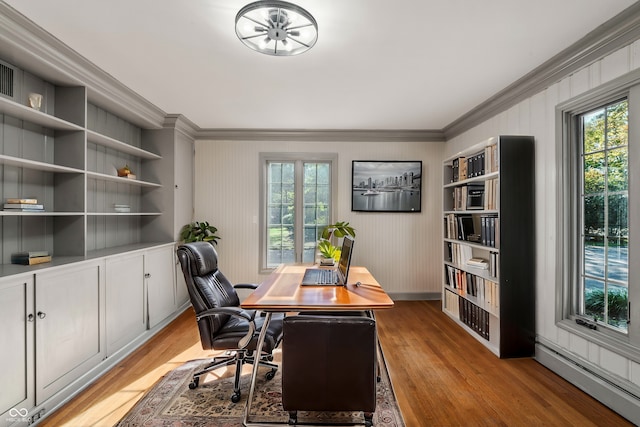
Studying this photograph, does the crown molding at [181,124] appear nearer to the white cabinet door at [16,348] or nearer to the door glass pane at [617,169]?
the white cabinet door at [16,348]

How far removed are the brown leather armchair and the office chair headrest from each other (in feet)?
2.91

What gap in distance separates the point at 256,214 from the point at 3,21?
3236mm

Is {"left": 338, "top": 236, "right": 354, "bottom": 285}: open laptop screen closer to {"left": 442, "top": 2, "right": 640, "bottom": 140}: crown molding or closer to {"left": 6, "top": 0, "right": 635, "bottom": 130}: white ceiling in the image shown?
{"left": 6, "top": 0, "right": 635, "bottom": 130}: white ceiling

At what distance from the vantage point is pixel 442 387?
248cm

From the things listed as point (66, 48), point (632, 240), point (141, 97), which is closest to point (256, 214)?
point (141, 97)

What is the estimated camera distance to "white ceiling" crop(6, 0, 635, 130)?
1.96 meters

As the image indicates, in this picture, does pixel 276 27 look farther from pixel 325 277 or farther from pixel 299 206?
pixel 299 206

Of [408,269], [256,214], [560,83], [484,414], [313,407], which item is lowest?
[484,414]

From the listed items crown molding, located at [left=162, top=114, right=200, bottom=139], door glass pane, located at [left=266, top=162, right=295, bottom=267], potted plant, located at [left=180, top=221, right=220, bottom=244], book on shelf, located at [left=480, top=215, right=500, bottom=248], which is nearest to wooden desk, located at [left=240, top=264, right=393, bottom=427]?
book on shelf, located at [left=480, top=215, right=500, bottom=248]

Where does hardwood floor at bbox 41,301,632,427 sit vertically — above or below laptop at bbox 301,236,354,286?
below

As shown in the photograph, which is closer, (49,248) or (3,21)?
(3,21)

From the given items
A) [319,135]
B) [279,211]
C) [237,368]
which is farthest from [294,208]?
[237,368]

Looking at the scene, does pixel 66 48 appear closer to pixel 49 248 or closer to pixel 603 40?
pixel 49 248

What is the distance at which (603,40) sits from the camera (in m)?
2.17
